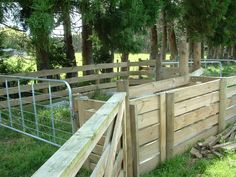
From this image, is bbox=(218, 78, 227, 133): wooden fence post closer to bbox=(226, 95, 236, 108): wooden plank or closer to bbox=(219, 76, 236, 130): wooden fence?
bbox=(219, 76, 236, 130): wooden fence

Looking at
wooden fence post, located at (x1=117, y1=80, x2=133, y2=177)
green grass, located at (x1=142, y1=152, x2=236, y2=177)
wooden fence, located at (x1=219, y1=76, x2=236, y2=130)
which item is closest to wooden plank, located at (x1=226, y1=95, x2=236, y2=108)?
wooden fence, located at (x1=219, y1=76, x2=236, y2=130)

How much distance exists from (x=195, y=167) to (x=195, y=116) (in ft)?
2.96

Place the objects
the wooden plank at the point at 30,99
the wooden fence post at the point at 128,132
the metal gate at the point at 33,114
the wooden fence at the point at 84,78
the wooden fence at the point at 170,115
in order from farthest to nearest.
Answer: the wooden fence at the point at 84,78 < the wooden plank at the point at 30,99 < the metal gate at the point at 33,114 < the wooden fence at the point at 170,115 < the wooden fence post at the point at 128,132

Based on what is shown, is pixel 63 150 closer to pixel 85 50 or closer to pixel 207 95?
pixel 207 95

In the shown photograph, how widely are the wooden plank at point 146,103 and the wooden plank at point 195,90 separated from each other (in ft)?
1.53

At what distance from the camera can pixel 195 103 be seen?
5031mm

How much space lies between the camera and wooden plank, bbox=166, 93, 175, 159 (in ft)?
14.6

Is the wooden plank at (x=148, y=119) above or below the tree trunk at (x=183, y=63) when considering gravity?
below

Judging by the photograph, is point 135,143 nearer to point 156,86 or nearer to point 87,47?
point 156,86

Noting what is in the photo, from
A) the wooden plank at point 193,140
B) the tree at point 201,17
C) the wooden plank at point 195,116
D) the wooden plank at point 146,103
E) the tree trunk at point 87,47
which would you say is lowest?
the wooden plank at point 193,140

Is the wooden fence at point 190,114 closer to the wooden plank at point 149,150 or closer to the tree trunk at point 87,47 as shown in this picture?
the wooden plank at point 149,150

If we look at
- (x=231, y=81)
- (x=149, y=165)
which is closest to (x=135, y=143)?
(x=149, y=165)

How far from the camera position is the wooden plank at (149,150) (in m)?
4.12

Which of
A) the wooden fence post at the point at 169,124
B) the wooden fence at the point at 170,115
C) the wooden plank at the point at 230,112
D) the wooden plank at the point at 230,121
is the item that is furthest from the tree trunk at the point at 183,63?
the wooden fence post at the point at 169,124
